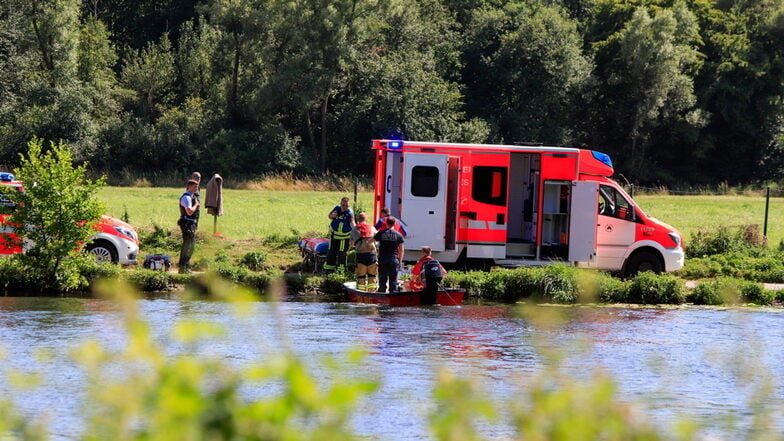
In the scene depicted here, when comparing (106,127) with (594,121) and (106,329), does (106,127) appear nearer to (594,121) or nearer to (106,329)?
(594,121)

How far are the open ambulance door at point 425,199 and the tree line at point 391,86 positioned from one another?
119 feet

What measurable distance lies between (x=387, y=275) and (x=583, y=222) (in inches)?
182

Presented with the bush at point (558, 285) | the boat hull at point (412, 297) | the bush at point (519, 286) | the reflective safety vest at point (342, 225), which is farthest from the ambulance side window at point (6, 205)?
the bush at point (558, 285)

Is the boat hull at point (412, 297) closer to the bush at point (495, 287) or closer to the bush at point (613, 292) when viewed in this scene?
the bush at point (495, 287)

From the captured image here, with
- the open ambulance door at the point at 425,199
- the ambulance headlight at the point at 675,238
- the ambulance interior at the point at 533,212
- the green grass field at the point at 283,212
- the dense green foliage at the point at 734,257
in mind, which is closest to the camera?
the open ambulance door at the point at 425,199

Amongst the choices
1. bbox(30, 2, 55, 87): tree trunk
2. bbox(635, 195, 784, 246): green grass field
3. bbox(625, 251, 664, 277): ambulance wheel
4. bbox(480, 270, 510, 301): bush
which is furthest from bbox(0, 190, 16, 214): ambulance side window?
bbox(30, 2, 55, 87): tree trunk

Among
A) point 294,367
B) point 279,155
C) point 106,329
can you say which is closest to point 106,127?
point 279,155

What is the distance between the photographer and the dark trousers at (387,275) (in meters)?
20.0

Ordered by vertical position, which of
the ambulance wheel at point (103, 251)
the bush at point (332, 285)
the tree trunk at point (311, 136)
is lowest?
the bush at point (332, 285)

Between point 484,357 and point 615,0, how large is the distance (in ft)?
188

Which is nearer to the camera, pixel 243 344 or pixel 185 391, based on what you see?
pixel 185 391

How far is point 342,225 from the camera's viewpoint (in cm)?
2205

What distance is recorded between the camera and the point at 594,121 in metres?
65.6

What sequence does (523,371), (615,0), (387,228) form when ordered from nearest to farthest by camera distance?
(523,371)
(387,228)
(615,0)
